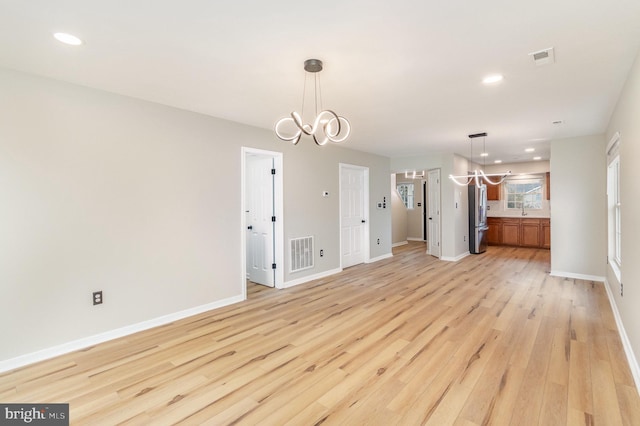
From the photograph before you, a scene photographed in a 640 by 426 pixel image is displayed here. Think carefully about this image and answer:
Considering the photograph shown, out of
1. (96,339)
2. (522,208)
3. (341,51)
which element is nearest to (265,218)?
(96,339)

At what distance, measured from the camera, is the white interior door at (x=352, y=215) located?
6073 mm

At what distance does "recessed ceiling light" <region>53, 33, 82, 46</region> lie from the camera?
2033 mm

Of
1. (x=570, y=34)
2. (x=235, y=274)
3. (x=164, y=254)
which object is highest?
(x=570, y=34)

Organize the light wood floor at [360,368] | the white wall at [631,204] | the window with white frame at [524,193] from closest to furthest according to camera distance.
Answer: the light wood floor at [360,368]
the white wall at [631,204]
the window with white frame at [524,193]

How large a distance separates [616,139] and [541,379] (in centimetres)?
291

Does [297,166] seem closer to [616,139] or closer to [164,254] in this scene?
[164,254]

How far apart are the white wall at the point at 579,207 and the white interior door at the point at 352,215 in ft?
11.4

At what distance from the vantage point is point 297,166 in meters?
4.95

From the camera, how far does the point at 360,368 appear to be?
2.42m

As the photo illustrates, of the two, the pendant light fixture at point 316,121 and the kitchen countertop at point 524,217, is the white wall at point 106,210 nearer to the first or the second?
the pendant light fixture at point 316,121

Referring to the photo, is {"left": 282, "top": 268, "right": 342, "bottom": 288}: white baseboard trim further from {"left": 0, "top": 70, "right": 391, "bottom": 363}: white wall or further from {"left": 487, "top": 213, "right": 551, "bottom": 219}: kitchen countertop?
{"left": 487, "top": 213, "right": 551, "bottom": 219}: kitchen countertop

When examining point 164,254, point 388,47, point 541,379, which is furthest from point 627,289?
point 164,254

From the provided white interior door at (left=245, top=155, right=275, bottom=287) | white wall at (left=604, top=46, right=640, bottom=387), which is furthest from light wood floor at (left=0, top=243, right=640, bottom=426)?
white interior door at (left=245, top=155, right=275, bottom=287)

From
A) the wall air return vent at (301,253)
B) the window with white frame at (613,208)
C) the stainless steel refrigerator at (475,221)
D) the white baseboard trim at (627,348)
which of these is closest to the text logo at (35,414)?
the wall air return vent at (301,253)
